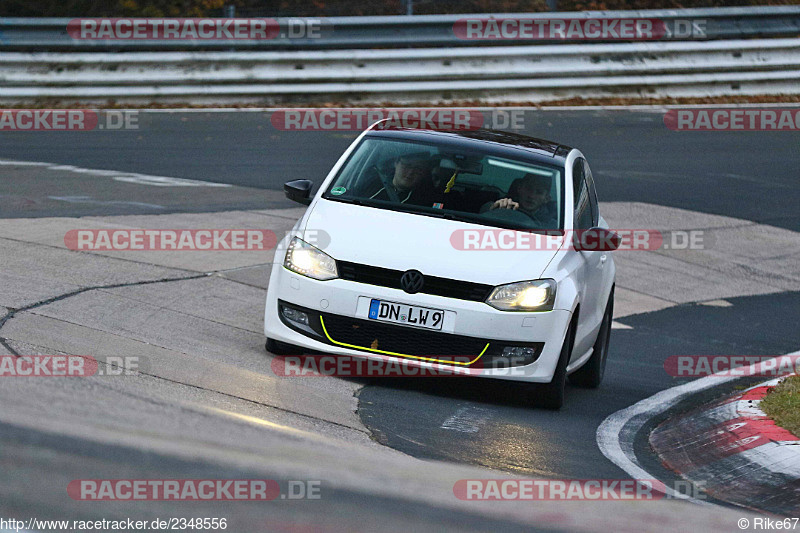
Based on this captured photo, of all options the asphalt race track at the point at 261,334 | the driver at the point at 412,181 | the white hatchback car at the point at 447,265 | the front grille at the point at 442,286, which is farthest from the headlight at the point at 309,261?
the driver at the point at 412,181

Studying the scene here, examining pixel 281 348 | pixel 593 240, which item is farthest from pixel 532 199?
pixel 281 348

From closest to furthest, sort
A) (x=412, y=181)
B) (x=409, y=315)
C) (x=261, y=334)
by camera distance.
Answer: (x=409, y=315)
(x=412, y=181)
(x=261, y=334)

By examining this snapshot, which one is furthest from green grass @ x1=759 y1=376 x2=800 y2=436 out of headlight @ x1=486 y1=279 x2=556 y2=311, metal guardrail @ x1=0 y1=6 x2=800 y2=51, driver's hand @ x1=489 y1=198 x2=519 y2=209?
metal guardrail @ x1=0 y1=6 x2=800 y2=51

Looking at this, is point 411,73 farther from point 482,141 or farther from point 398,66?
point 482,141

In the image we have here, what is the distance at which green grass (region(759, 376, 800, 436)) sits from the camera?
6.36 meters

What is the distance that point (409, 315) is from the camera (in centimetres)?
632

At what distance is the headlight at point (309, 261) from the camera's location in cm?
651

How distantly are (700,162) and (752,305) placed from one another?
644cm

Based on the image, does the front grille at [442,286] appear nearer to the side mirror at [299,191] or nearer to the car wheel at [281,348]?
the car wheel at [281,348]

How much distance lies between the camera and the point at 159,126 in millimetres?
16719

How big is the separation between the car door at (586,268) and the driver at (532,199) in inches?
7.7

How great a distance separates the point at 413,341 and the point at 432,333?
0.12m

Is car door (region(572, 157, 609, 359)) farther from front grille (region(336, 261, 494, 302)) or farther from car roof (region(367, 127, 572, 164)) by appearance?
front grille (region(336, 261, 494, 302))

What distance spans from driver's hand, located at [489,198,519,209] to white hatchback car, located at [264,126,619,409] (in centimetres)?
1
